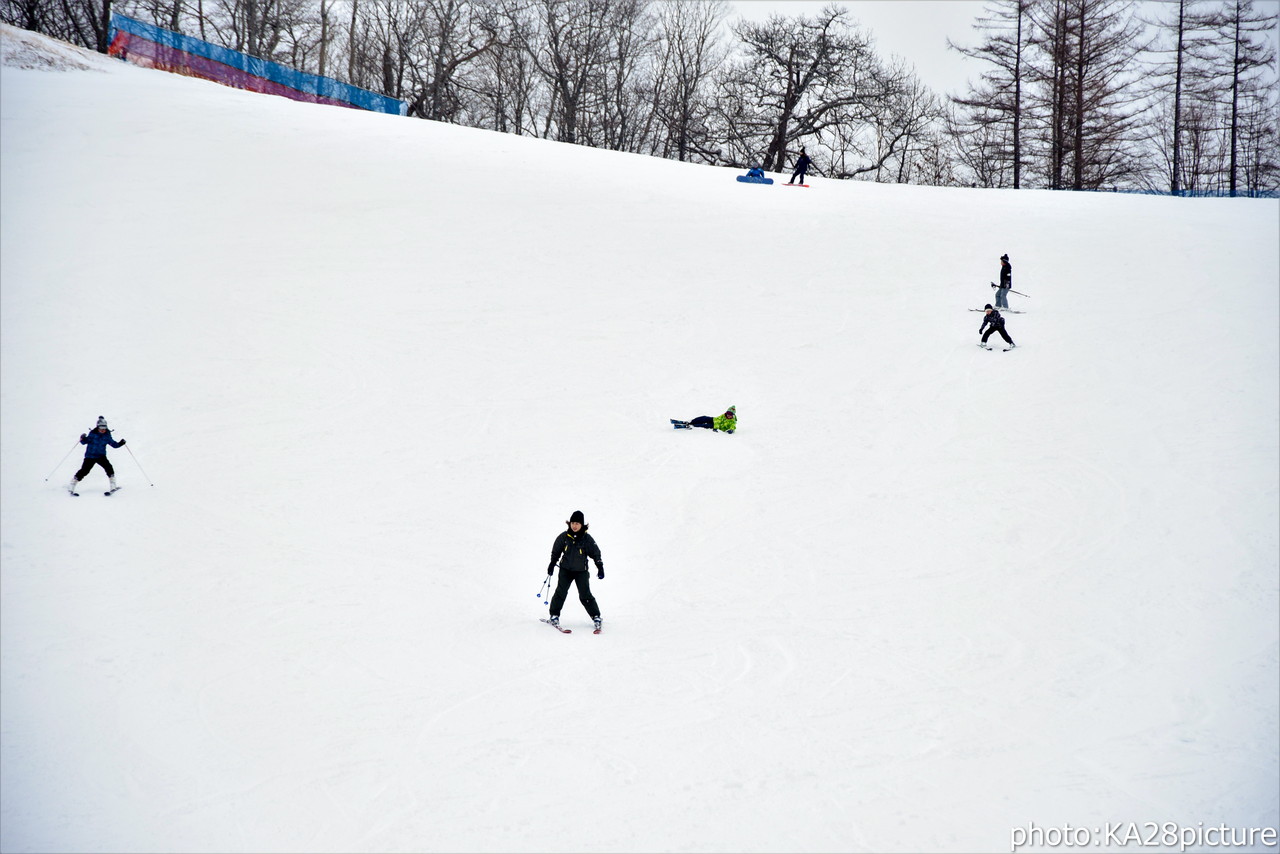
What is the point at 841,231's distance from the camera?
24.8 meters

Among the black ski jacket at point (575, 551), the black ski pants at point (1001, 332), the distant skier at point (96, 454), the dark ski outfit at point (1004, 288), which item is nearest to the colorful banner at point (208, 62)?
the distant skier at point (96, 454)

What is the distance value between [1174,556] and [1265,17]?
34441mm

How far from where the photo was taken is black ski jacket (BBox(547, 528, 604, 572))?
342 inches

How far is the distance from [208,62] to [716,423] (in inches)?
1116

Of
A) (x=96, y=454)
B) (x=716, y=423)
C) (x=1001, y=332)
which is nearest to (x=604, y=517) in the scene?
(x=716, y=423)

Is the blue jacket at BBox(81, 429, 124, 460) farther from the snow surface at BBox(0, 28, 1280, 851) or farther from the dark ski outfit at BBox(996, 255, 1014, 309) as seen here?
the dark ski outfit at BBox(996, 255, 1014, 309)

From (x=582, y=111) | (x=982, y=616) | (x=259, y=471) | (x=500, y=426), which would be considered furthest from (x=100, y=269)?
(x=582, y=111)

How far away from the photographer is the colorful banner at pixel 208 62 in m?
31.2

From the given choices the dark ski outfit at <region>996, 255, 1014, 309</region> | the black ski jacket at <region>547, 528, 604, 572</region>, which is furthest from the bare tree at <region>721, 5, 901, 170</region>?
the black ski jacket at <region>547, 528, 604, 572</region>

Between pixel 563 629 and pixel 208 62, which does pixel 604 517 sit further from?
pixel 208 62

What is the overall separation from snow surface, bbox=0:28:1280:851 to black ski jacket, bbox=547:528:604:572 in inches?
28.7

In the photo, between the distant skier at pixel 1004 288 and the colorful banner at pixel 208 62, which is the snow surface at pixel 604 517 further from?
the colorful banner at pixel 208 62

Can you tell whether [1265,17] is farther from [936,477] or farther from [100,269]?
[100,269]

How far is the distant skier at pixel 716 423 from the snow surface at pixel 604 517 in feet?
0.86
